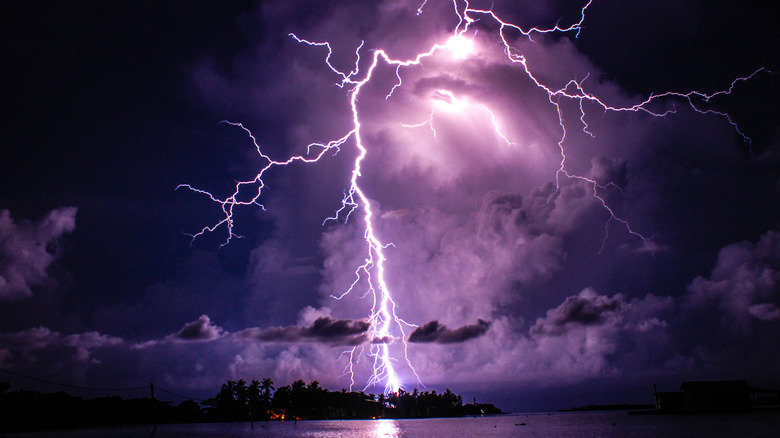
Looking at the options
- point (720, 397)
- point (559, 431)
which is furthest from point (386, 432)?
point (720, 397)

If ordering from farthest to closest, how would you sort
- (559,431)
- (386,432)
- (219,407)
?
(219,407), (386,432), (559,431)

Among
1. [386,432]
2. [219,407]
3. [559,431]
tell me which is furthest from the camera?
[219,407]

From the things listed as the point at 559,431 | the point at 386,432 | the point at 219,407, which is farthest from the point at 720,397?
the point at 219,407

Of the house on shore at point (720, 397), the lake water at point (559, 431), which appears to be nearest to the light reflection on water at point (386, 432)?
the lake water at point (559, 431)

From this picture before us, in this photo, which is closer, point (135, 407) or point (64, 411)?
point (64, 411)

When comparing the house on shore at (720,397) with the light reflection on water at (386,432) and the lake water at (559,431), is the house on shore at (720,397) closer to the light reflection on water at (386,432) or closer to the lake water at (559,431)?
the lake water at (559,431)

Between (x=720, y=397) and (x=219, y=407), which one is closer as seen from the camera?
(x=720, y=397)

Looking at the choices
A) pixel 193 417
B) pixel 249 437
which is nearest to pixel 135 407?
pixel 193 417

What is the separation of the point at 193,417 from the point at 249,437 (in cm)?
5407

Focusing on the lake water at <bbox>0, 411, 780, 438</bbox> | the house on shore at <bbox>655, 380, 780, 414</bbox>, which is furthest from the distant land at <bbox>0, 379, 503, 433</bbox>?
the house on shore at <bbox>655, 380, 780, 414</bbox>

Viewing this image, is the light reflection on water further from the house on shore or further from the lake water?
the house on shore

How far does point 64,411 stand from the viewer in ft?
239

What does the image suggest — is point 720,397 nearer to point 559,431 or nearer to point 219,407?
point 559,431

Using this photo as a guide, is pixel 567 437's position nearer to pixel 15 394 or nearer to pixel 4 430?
pixel 4 430
